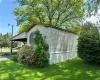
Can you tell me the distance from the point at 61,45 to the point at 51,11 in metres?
11.3

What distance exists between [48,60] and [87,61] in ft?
11.6

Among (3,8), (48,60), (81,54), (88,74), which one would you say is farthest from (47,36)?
(3,8)

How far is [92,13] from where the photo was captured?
16.7 m

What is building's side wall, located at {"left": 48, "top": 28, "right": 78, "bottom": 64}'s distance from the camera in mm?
14789

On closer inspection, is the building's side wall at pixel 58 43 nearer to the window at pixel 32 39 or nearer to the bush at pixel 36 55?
the window at pixel 32 39

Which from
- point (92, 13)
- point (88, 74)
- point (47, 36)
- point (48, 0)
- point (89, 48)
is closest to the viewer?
point (88, 74)

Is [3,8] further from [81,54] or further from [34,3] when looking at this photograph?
[81,54]

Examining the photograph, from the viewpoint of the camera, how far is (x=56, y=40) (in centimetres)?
1549

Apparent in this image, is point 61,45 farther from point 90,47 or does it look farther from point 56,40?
point 90,47

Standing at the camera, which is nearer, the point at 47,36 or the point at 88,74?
the point at 88,74

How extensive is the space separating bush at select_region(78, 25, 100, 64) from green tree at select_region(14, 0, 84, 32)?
10713 millimetres

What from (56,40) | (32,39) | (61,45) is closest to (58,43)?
(56,40)

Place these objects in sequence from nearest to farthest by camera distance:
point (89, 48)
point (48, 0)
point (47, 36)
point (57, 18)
Answer: point (89, 48)
point (47, 36)
point (48, 0)
point (57, 18)

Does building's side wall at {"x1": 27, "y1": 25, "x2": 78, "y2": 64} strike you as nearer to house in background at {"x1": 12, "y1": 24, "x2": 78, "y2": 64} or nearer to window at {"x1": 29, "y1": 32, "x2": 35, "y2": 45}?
house in background at {"x1": 12, "y1": 24, "x2": 78, "y2": 64}
